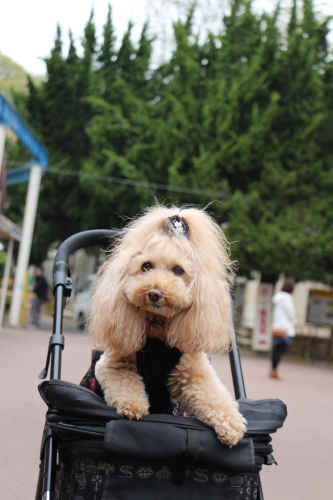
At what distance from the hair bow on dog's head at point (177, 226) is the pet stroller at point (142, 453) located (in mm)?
588

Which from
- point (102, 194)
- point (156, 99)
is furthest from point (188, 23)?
point (102, 194)

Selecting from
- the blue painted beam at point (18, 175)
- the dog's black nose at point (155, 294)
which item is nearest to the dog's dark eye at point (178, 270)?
the dog's black nose at point (155, 294)

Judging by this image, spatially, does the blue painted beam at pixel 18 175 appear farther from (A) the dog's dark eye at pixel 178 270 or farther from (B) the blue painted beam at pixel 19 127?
(A) the dog's dark eye at pixel 178 270

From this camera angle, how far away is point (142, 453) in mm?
1649

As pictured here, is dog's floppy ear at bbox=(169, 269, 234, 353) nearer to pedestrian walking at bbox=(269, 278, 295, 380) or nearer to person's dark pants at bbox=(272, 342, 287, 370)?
pedestrian walking at bbox=(269, 278, 295, 380)

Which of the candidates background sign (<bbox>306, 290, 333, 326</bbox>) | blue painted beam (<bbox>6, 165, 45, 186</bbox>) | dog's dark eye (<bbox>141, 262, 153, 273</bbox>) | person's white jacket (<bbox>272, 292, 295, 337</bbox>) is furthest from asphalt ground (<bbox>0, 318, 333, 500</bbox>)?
background sign (<bbox>306, 290, 333, 326</bbox>)

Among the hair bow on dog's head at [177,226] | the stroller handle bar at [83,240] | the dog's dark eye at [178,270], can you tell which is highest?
the hair bow on dog's head at [177,226]

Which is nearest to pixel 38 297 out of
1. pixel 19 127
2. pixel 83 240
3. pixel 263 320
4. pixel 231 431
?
pixel 19 127

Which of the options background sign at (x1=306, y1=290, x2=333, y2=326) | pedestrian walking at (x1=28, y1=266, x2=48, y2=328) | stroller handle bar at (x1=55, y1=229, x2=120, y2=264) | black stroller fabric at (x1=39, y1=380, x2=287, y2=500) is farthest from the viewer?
background sign at (x1=306, y1=290, x2=333, y2=326)

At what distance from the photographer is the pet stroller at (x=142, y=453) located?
166 centimetres

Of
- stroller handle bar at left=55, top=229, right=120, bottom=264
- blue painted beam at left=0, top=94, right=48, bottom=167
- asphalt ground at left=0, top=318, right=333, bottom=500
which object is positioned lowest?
asphalt ground at left=0, top=318, right=333, bottom=500

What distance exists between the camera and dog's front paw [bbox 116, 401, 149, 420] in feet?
5.65

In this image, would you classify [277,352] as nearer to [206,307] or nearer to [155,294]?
[206,307]

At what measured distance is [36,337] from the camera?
1401 cm
